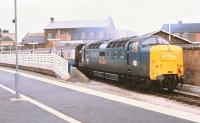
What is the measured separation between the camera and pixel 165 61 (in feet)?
76.9

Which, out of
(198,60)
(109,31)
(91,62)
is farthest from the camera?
(109,31)

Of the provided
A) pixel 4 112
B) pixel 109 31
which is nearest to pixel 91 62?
pixel 4 112

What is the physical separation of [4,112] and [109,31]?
3673 inches

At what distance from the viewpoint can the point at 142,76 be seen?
2431 centimetres

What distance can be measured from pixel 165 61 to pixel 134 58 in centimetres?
224

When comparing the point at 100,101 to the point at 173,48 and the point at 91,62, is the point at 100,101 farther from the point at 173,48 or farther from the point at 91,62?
the point at 91,62

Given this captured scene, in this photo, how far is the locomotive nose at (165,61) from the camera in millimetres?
23156

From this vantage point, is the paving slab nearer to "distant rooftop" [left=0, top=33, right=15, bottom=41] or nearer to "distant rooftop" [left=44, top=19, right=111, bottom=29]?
"distant rooftop" [left=44, top=19, right=111, bottom=29]

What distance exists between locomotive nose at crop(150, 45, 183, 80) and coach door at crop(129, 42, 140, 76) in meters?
1.49

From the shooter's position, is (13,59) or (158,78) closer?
(158,78)

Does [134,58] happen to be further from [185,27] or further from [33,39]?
[33,39]

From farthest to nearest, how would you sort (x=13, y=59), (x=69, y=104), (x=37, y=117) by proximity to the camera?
(x=13, y=59), (x=69, y=104), (x=37, y=117)

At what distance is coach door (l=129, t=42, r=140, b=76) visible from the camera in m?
24.6

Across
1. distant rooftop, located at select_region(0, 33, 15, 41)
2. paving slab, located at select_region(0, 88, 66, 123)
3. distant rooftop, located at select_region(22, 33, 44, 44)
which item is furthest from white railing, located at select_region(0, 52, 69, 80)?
distant rooftop, located at select_region(0, 33, 15, 41)
